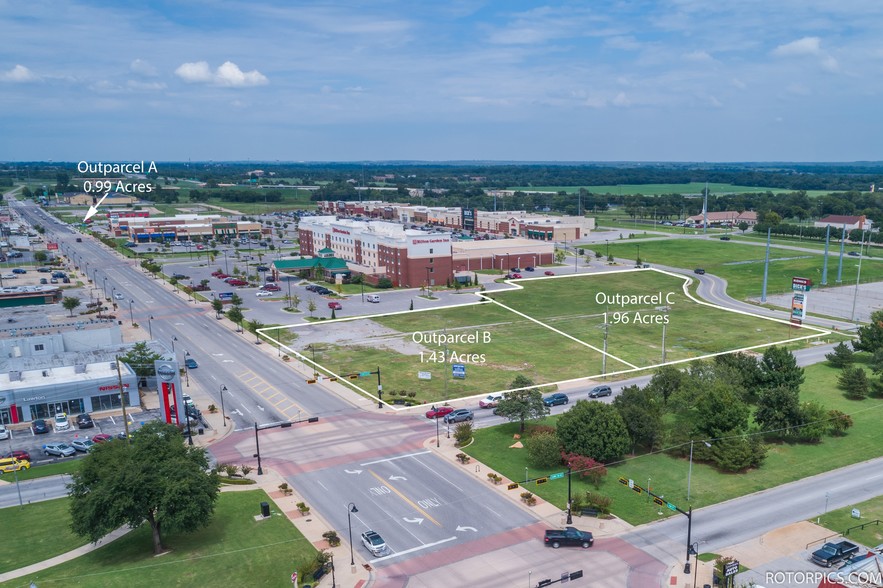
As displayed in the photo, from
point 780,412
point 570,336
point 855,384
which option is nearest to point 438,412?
point 780,412

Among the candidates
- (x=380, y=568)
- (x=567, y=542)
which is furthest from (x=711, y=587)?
(x=380, y=568)

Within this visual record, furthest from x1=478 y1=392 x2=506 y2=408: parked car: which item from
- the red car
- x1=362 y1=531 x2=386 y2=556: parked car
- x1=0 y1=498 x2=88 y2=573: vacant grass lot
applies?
x1=0 y1=498 x2=88 y2=573: vacant grass lot

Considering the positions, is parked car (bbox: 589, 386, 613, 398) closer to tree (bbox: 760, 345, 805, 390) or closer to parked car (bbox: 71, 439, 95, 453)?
tree (bbox: 760, 345, 805, 390)

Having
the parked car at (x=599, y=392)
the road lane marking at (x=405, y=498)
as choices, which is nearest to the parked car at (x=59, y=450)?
the road lane marking at (x=405, y=498)

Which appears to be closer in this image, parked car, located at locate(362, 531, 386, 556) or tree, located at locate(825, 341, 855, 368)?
parked car, located at locate(362, 531, 386, 556)

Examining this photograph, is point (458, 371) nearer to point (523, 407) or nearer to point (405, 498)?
point (523, 407)

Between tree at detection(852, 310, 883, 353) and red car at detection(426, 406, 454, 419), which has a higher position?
tree at detection(852, 310, 883, 353)

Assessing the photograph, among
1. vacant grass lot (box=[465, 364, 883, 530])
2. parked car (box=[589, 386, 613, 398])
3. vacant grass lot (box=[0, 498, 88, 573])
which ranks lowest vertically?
vacant grass lot (box=[0, 498, 88, 573])
